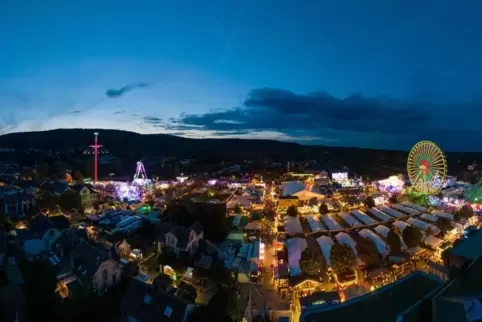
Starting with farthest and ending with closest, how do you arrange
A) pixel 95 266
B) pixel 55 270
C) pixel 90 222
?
pixel 90 222
pixel 55 270
pixel 95 266

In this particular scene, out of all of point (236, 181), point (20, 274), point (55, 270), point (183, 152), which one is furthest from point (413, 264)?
point (183, 152)

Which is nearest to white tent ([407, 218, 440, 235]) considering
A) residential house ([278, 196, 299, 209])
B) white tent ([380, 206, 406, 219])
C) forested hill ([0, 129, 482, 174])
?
white tent ([380, 206, 406, 219])

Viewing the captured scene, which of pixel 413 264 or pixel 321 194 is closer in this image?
pixel 413 264

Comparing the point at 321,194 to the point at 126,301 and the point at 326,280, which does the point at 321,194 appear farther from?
the point at 126,301

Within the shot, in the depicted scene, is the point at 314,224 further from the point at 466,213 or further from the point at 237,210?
the point at 466,213

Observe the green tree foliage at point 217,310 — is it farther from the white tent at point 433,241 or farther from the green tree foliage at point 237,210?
the green tree foliage at point 237,210

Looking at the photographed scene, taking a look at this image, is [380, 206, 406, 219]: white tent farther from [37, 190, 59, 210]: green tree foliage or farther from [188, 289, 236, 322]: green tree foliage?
[37, 190, 59, 210]: green tree foliage

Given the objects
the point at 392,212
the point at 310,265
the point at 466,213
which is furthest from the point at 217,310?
the point at 466,213
